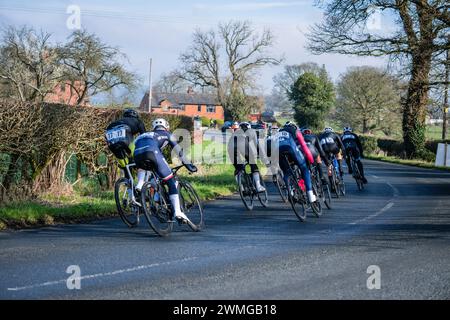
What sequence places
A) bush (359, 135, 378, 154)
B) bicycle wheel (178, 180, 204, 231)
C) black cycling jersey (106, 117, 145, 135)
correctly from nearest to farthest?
bicycle wheel (178, 180, 204, 231)
black cycling jersey (106, 117, 145, 135)
bush (359, 135, 378, 154)

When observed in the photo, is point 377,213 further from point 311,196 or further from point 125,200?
point 125,200

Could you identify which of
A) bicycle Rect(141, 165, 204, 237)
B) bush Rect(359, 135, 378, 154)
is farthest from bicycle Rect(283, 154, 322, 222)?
bush Rect(359, 135, 378, 154)

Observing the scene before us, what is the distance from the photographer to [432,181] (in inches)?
973

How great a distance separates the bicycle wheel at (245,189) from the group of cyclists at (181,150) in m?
0.14

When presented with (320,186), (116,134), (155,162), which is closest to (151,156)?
(155,162)

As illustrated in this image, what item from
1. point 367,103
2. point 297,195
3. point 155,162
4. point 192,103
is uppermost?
point 192,103

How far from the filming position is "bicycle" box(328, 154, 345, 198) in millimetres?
16888

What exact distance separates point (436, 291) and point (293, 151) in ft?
19.9

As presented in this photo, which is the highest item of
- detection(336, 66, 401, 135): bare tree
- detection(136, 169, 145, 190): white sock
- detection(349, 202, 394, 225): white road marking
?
detection(336, 66, 401, 135): bare tree

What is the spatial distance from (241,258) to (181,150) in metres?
2.84

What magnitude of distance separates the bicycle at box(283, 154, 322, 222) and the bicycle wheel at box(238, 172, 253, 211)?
1.69m

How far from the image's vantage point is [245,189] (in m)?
14.0

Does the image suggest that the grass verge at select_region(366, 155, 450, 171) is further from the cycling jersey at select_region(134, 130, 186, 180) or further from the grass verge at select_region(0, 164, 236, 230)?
the cycling jersey at select_region(134, 130, 186, 180)
